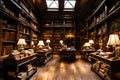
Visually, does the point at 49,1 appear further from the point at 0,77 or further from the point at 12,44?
the point at 0,77

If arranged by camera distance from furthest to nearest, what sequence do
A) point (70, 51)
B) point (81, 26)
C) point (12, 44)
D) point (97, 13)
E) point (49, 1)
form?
point (81, 26), point (49, 1), point (70, 51), point (97, 13), point (12, 44)

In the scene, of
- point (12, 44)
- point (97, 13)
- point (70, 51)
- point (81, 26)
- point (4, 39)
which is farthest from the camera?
point (81, 26)

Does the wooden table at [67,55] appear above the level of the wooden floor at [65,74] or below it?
above

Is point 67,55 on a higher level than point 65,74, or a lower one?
higher

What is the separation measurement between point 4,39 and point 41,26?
285 inches

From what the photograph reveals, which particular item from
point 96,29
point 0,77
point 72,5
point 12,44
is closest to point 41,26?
point 72,5

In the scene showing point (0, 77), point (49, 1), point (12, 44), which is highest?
point (49, 1)

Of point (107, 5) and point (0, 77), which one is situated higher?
point (107, 5)

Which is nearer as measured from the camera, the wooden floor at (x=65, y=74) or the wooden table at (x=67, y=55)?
the wooden floor at (x=65, y=74)

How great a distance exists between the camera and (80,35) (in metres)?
11.6

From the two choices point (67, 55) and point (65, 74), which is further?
point (67, 55)

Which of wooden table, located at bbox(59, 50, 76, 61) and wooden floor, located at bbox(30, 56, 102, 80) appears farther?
wooden table, located at bbox(59, 50, 76, 61)

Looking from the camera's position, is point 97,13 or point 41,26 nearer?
point 97,13

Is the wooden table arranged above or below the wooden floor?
above
